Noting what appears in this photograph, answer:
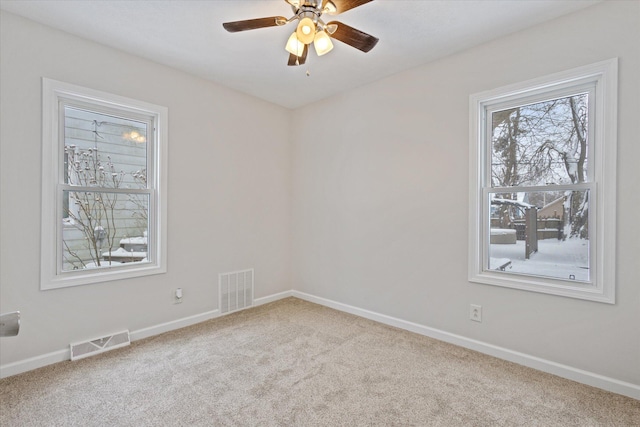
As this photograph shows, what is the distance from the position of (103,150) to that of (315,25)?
85.0 inches

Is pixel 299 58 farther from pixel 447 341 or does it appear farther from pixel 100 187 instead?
pixel 447 341

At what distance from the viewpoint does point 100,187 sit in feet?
8.79

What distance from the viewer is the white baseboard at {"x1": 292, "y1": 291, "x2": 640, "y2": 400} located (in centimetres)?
203

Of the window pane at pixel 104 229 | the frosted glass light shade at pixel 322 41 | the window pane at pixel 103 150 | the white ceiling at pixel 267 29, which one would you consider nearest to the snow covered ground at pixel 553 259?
the white ceiling at pixel 267 29

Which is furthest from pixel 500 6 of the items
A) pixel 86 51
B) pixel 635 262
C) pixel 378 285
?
pixel 86 51

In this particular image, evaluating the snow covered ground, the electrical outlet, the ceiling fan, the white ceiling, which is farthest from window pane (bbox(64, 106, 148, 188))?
the snow covered ground

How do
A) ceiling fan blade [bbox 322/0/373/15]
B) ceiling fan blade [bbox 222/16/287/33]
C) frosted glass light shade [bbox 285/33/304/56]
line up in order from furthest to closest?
frosted glass light shade [bbox 285/33/304/56] → ceiling fan blade [bbox 222/16/287/33] → ceiling fan blade [bbox 322/0/373/15]

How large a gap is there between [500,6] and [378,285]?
8.43ft

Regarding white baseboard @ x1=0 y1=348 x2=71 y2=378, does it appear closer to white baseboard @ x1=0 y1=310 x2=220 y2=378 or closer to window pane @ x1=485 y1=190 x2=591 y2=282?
white baseboard @ x1=0 y1=310 x2=220 y2=378

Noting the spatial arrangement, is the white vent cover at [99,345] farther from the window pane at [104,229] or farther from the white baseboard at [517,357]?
the white baseboard at [517,357]

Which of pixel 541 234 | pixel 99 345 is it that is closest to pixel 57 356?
pixel 99 345

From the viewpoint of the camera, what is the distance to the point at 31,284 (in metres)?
2.30

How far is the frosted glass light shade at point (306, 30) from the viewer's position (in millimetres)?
1787

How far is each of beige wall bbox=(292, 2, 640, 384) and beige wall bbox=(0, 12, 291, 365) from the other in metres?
0.55
